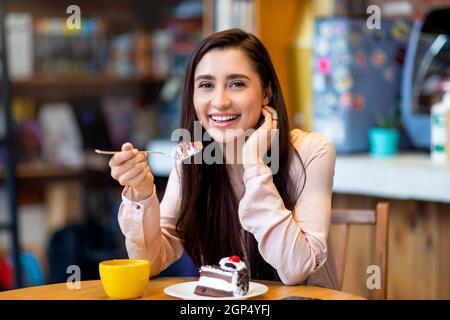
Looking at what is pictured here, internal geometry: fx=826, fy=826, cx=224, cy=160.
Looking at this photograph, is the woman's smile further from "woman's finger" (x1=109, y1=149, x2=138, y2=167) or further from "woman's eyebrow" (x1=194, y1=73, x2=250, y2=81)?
"woman's finger" (x1=109, y1=149, x2=138, y2=167)

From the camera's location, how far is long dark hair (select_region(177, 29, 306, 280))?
1787mm

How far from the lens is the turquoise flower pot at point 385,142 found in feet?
9.62

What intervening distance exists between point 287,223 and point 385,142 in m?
1.41

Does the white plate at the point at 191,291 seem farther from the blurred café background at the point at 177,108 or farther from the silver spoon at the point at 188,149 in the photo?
the blurred café background at the point at 177,108

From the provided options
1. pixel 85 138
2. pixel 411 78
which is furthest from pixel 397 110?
pixel 85 138

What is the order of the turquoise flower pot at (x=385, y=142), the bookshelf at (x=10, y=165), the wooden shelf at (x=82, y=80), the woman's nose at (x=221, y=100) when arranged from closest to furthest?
the woman's nose at (x=221, y=100)
the turquoise flower pot at (x=385, y=142)
the bookshelf at (x=10, y=165)
the wooden shelf at (x=82, y=80)

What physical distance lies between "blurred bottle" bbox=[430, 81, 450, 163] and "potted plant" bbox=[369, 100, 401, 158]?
222 mm

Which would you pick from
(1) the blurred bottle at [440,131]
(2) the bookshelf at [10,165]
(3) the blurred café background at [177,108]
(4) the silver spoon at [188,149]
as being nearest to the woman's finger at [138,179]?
(4) the silver spoon at [188,149]

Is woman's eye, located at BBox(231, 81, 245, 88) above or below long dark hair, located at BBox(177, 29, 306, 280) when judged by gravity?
above

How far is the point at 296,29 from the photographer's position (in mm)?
3215

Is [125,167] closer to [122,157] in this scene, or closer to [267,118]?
[122,157]

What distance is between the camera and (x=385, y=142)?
116 inches

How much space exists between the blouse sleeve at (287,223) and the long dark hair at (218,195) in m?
0.12

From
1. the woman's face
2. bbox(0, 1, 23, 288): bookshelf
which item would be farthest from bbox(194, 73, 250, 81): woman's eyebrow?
bbox(0, 1, 23, 288): bookshelf
